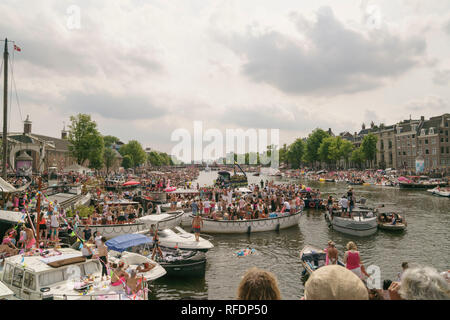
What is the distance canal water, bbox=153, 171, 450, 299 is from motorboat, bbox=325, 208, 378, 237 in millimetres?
538

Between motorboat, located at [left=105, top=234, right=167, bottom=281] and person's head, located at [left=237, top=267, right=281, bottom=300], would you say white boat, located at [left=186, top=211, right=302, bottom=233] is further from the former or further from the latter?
person's head, located at [left=237, top=267, right=281, bottom=300]

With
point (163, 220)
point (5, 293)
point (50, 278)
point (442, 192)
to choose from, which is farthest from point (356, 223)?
point (442, 192)

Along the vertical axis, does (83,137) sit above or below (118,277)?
above

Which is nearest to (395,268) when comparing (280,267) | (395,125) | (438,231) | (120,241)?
(280,267)

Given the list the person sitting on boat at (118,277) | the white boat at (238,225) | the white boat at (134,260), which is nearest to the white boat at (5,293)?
the person sitting on boat at (118,277)

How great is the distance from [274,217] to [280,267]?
7984mm

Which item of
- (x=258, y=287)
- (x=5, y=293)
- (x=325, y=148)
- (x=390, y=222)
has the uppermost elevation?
(x=325, y=148)

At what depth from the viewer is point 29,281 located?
9.98 metres

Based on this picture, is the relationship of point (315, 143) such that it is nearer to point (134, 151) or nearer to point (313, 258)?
point (134, 151)

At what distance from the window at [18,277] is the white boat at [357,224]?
21.7m

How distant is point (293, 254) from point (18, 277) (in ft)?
48.4

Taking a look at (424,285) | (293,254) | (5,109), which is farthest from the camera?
(5,109)
